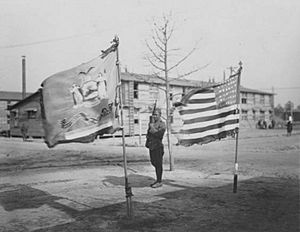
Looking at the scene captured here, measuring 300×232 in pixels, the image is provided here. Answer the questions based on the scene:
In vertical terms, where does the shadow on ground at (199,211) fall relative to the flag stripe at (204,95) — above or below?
below

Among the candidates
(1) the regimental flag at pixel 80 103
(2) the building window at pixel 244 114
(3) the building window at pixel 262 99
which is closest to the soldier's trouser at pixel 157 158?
(1) the regimental flag at pixel 80 103

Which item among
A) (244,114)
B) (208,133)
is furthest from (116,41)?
(244,114)

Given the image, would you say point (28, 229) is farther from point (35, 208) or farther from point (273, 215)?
point (273, 215)

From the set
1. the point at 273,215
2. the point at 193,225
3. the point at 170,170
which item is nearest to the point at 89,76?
the point at 193,225

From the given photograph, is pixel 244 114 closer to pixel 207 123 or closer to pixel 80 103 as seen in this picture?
pixel 207 123

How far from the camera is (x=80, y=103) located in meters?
6.38

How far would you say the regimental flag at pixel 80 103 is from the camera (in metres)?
6.23

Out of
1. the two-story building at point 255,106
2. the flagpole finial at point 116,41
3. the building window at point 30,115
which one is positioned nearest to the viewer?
the flagpole finial at point 116,41

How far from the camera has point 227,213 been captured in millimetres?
6969

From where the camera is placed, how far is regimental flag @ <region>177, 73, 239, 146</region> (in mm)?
9031

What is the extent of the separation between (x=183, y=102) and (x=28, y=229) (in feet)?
15.0

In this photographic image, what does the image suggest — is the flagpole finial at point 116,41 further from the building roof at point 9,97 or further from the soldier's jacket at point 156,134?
the building roof at point 9,97

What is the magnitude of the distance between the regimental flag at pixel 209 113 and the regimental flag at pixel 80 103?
104 inches

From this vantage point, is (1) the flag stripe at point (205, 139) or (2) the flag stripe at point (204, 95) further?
(2) the flag stripe at point (204, 95)
